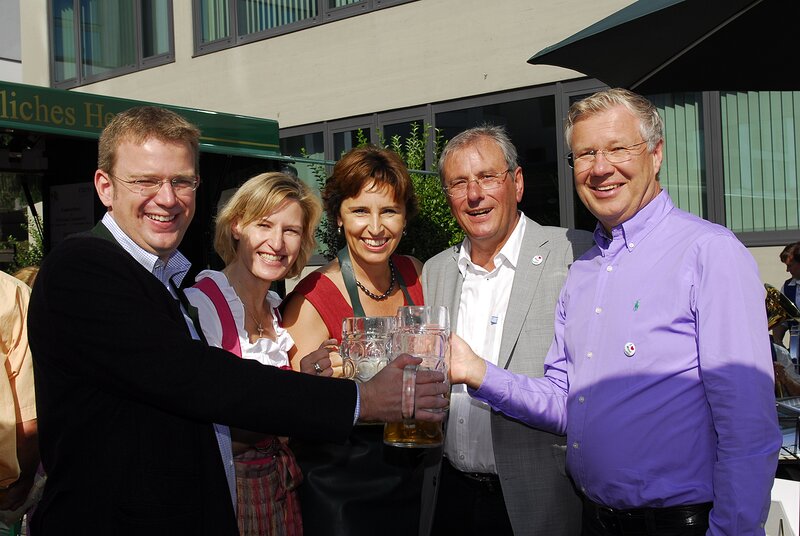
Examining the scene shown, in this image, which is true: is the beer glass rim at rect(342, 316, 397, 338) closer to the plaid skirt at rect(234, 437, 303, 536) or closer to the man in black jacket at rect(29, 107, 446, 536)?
the man in black jacket at rect(29, 107, 446, 536)

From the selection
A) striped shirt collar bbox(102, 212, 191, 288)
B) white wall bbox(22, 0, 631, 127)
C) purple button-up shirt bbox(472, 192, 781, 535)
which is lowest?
purple button-up shirt bbox(472, 192, 781, 535)

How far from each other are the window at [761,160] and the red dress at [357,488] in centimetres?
719

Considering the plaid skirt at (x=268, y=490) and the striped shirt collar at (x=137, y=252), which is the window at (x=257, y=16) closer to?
the plaid skirt at (x=268, y=490)

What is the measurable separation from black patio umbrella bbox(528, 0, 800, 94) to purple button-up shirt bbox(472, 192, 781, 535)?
466mm

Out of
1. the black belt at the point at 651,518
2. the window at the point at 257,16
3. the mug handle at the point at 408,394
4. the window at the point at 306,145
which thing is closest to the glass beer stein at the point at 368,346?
the mug handle at the point at 408,394

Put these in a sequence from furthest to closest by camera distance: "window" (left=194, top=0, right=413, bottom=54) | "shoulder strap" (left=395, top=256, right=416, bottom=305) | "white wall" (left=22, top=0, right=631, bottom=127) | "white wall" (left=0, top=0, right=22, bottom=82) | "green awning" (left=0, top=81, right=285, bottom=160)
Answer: "white wall" (left=0, top=0, right=22, bottom=82)
"window" (left=194, top=0, right=413, bottom=54)
"white wall" (left=22, top=0, right=631, bottom=127)
"green awning" (left=0, top=81, right=285, bottom=160)
"shoulder strap" (left=395, top=256, right=416, bottom=305)

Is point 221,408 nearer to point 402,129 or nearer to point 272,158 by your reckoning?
point 272,158

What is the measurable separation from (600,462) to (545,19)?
26.4 feet

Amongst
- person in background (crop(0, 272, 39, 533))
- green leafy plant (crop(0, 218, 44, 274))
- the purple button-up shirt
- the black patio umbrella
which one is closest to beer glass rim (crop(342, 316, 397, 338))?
the purple button-up shirt

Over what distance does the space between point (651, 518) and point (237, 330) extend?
1.46 metres

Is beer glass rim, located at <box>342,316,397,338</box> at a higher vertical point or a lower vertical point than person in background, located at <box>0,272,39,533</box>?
higher

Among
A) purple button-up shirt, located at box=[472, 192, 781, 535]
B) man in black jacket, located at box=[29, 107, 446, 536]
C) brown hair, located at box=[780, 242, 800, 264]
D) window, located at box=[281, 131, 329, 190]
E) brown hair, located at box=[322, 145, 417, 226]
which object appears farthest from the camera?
window, located at box=[281, 131, 329, 190]

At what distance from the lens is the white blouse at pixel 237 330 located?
2.71 m

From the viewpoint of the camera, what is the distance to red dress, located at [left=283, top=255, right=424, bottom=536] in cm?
264
